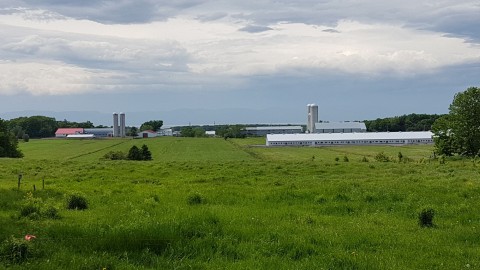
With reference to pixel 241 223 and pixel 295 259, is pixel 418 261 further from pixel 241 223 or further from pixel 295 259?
pixel 241 223

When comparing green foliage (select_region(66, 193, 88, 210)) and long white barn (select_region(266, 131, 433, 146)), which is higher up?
green foliage (select_region(66, 193, 88, 210))

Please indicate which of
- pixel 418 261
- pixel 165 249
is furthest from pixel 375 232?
pixel 165 249

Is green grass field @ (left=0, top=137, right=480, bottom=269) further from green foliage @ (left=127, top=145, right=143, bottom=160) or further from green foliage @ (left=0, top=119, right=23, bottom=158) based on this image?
green foliage @ (left=0, top=119, right=23, bottom=158)

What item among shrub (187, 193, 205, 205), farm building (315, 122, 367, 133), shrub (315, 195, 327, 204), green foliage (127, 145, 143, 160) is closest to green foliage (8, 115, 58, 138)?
farm building (315, 122, 367, 133)

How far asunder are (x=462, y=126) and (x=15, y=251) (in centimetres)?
5498

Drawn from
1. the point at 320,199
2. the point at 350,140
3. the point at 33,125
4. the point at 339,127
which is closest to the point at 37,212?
the point at 320,199

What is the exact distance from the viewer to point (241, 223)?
14.0 m

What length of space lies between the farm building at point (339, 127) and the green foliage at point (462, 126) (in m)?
131

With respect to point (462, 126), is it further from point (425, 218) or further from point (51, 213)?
point (51, 213)

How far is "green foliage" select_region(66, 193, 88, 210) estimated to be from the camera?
17297mm

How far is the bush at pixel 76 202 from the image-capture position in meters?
17.3

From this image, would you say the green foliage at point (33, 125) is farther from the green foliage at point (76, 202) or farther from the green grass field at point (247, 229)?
the green foliage at point (76, 202)

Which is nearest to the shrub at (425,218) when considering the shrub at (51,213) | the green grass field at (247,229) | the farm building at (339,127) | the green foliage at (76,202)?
the green grass field at (247,229)

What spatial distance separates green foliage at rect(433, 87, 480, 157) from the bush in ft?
158
